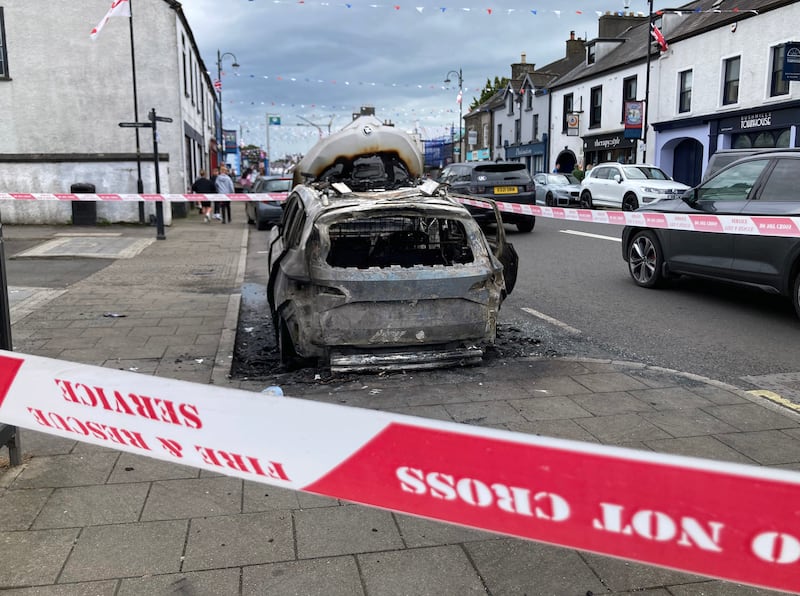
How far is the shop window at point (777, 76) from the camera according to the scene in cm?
2419

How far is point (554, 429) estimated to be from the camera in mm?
4234

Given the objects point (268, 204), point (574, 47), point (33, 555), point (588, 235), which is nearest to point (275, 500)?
point (33, 555)

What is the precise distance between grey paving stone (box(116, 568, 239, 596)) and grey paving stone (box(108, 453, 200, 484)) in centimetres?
94

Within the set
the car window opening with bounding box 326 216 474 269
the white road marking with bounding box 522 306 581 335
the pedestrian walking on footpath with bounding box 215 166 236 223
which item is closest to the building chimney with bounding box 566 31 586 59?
the pedestrian walking on footpath with bounding box 215 166 236 223

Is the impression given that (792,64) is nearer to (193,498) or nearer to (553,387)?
(553,387)

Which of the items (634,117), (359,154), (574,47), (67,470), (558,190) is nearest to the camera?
(67,470)

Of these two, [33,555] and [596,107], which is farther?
[596,107]

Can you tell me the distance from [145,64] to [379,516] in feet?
71.4

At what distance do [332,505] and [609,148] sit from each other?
117 feet

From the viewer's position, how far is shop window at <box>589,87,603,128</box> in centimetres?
3672

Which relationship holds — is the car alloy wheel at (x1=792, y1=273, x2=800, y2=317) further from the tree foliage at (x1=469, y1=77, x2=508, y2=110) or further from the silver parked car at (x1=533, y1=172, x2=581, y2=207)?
the tree foliage at (x1=469, y1=77, x2=508, y2=110)

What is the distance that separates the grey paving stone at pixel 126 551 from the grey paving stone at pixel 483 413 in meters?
1.94

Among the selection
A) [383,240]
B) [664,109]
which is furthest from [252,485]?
[664,109]

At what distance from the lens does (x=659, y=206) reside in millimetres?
8602
